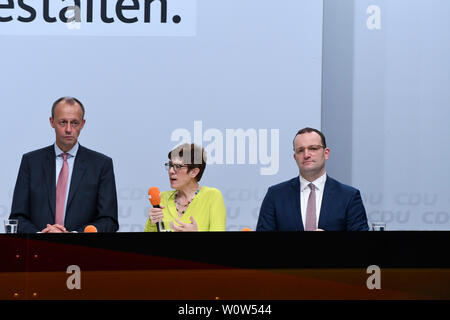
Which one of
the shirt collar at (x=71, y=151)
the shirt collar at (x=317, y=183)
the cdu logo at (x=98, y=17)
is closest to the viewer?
the shirt collar at (x=317, y=183)

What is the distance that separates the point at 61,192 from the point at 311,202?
1345mm

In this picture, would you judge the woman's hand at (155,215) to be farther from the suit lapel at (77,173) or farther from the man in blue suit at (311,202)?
the suit lapel at (77,173)

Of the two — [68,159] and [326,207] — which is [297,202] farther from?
[68,159]

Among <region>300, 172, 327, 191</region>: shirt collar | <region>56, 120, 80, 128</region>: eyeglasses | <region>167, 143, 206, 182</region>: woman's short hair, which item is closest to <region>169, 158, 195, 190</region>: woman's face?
<region>167, 143, 206, 182</region>: woman's short hair

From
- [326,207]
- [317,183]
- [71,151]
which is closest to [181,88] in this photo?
[71,151]

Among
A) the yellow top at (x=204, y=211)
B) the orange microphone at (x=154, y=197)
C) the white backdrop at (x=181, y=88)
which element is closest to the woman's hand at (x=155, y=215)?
the orange microphone at (x=154, y=197)

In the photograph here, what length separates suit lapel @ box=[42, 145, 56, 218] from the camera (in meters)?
3.45

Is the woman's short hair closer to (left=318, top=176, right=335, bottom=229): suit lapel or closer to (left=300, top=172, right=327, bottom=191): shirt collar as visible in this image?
(left=300, top=172, right=327, bottom=191): shirt collar

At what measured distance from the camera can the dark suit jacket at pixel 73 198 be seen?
3.39 metres

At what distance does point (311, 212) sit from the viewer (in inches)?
120

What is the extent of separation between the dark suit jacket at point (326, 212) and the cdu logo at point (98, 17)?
1.41 meters

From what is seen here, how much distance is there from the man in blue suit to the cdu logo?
1.25 metres
